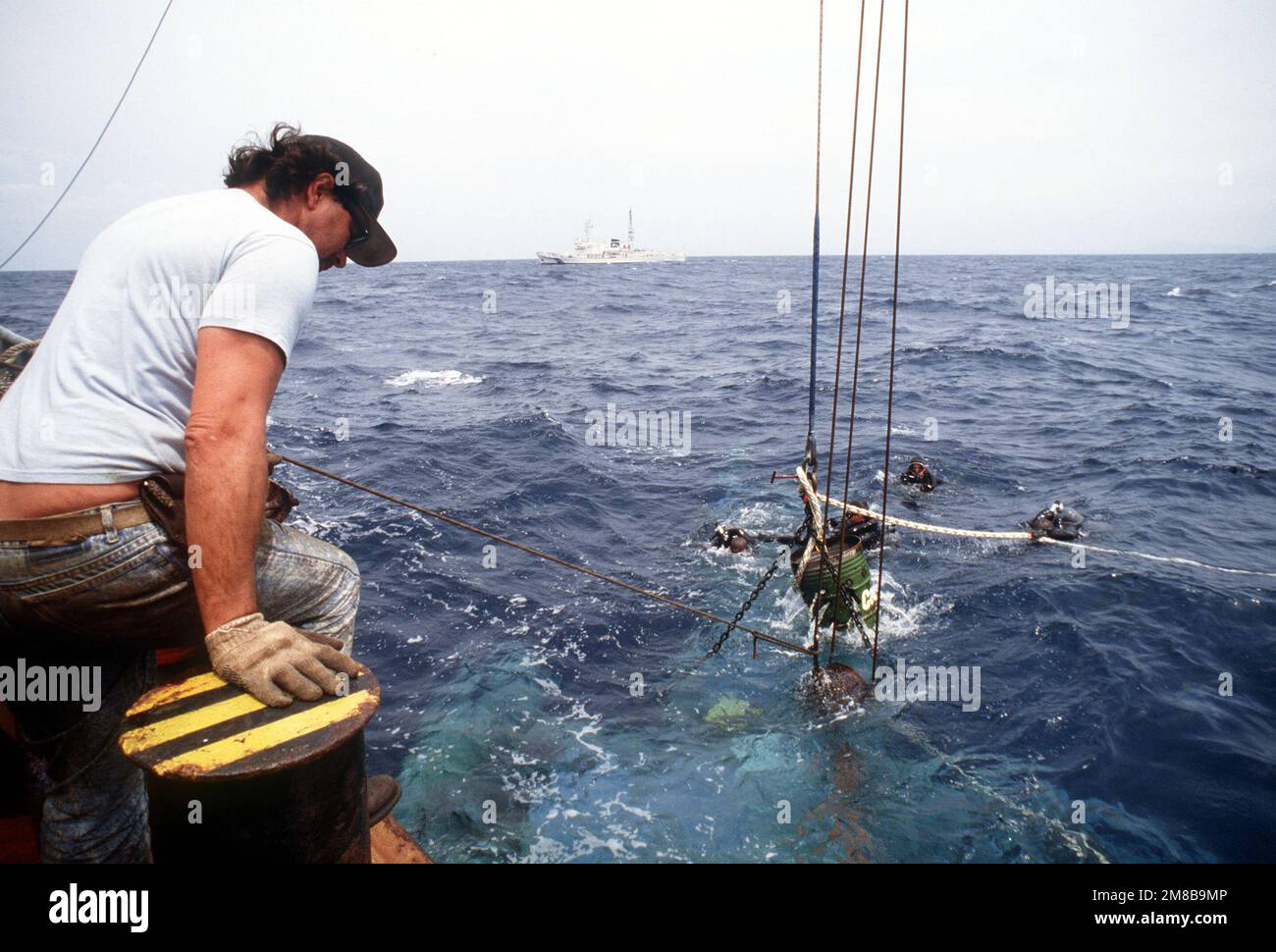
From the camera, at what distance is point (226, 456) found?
1.78m

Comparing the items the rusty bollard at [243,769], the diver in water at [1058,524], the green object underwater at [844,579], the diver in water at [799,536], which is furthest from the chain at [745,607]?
the diver in water at [1058,524]

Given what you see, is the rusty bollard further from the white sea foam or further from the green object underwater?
the white sea foam

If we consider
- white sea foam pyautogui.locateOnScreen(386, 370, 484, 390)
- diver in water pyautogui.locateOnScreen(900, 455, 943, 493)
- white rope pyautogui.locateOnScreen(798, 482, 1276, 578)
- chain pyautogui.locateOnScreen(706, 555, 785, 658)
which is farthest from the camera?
white sea foam pyautogui.locateOnScreen(386, 370, 484, 390)

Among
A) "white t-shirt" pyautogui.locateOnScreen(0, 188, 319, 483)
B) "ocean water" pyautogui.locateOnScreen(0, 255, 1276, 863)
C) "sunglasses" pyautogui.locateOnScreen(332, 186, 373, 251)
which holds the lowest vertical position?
"ocean water" pyautogui.locateOnScreen(0, 255, 1276, 863)

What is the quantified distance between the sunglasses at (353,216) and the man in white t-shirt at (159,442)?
0.41 metres

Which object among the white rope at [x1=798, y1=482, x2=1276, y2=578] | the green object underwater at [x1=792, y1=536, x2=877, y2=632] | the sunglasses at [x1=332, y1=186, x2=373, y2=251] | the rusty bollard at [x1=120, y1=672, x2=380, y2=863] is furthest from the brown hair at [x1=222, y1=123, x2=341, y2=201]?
the white rope at [x1=798, y1=482, x2=1276, y2=578]

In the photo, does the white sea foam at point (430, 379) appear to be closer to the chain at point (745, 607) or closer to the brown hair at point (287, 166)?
the chain at point (745, 607)

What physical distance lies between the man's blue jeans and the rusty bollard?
0.92ft

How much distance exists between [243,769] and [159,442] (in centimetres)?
93

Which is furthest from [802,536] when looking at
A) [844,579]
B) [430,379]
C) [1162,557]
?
[430,379]

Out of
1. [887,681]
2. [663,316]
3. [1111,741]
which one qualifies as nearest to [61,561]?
[887,681]

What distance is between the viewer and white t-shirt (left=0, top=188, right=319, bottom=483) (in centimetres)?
190

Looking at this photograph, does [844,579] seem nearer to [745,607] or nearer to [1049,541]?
[745,607]
